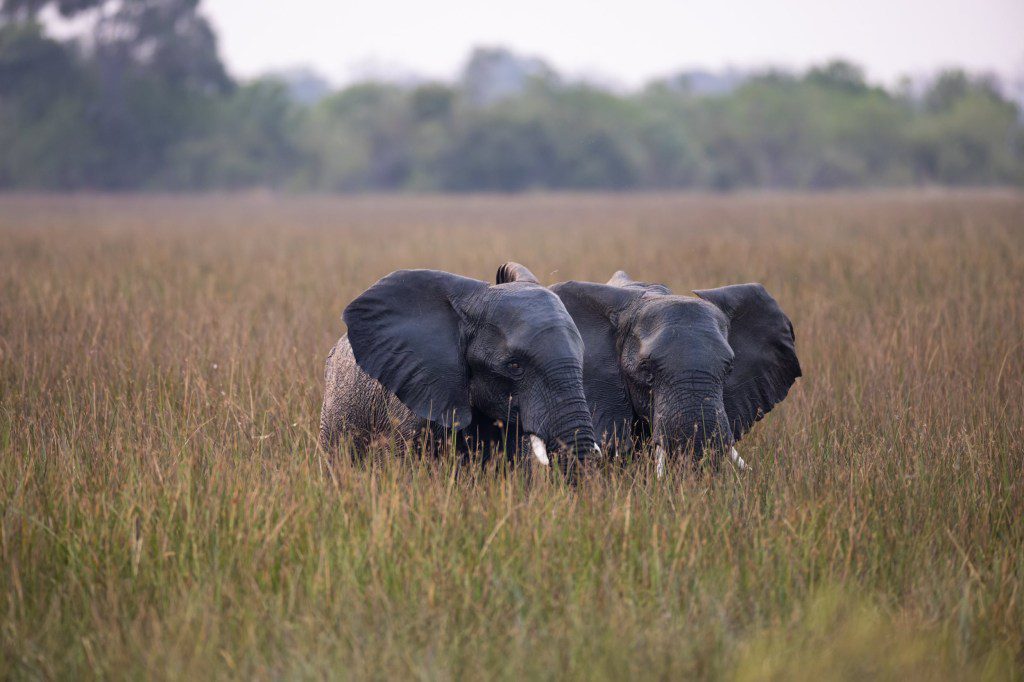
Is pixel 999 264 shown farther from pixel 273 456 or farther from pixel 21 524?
pixel 21 524

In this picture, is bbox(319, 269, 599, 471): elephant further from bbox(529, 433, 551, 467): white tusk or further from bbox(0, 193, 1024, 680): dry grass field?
bbox(0, 193, 1024, 680): dry grass field

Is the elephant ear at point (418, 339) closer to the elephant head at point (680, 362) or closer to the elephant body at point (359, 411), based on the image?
the elephant body at point (359, 411)


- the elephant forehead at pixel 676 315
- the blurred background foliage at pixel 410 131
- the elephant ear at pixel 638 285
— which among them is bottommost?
the elephant forehead at pixel 676 315

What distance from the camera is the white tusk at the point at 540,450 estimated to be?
452 centimetres

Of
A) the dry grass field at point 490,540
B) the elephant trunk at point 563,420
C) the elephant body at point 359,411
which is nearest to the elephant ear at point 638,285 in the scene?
the dry grass field at point 490,540

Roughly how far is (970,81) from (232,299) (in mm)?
109152

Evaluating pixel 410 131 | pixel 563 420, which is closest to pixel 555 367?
pixel 563 420

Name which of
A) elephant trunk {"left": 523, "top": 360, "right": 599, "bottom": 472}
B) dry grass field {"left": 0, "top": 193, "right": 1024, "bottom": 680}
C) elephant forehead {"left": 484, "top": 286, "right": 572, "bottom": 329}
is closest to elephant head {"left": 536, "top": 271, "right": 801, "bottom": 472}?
dry grass field {"left": 0, "top": 193, "right": 1024, "bottom": 680}

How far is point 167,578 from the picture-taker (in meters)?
3.78

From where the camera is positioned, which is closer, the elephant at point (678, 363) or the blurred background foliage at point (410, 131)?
the elephant at point (678, 363)

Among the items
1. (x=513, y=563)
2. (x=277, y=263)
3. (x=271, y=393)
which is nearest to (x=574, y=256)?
(x=277, y=263)

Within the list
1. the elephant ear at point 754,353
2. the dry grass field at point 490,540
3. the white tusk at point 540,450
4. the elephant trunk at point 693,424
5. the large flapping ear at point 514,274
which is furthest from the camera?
the elephant ear at point 754,353

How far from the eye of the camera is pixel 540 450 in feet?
14.9

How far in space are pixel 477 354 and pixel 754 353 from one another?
155cm
